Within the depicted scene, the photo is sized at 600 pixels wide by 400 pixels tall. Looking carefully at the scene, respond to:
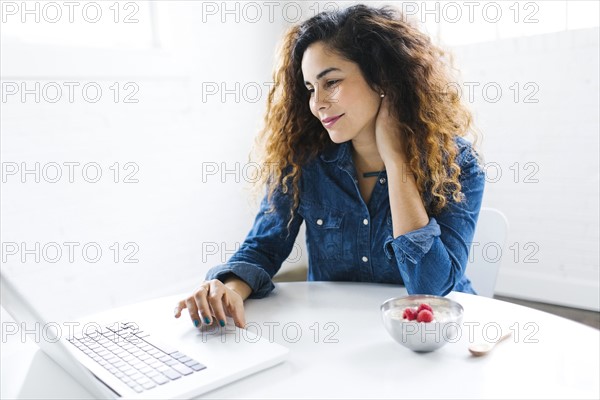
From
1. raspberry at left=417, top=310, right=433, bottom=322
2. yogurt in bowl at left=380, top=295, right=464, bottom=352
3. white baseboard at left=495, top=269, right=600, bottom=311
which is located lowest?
white baseboard at left=495, top=269, right=600, bottom=311

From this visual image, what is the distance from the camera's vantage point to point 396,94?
146 centimetres

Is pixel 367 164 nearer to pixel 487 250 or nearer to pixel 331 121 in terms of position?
pixel 331 121

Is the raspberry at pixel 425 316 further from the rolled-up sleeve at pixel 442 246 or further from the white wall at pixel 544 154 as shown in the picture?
the white wall at pixel 544 154

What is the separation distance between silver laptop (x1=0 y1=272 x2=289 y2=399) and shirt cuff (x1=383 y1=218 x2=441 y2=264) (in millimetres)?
390

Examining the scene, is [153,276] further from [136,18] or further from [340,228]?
[340,228]

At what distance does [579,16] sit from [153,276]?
7.30ft

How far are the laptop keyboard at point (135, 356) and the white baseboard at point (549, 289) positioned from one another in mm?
2277

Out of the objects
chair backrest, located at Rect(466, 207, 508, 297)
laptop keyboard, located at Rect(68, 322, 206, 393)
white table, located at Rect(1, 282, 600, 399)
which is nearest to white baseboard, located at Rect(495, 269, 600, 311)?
chair backrest, located at Rect(466, 207, 508, 297)

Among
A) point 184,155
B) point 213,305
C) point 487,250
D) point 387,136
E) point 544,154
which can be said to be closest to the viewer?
point 213,305

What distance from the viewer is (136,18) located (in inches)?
104

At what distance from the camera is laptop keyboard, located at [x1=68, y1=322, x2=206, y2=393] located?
880mm

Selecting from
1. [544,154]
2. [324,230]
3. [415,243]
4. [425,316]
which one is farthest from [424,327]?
[544,154]

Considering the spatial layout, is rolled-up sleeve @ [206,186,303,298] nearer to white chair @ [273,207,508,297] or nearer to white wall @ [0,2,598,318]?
white chair @ [273,207,508,297]

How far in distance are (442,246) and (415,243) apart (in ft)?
0.23
